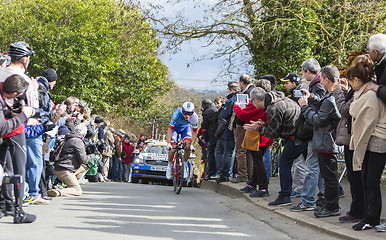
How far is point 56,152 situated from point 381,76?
697cm

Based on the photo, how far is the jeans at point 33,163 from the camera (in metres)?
8.56

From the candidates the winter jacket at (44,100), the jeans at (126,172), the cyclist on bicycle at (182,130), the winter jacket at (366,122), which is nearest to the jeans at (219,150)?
the cyclist on bicycle at (182,130)

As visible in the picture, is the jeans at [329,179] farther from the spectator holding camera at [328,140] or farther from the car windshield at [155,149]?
A: the car windshield at [155,149]

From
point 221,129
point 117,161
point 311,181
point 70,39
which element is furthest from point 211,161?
point 70,39

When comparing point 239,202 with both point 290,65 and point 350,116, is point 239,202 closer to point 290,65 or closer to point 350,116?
point 350,116

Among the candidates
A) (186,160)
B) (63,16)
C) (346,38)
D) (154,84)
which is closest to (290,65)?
(346,38)

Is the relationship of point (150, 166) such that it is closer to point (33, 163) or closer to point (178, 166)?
point (178, 166)

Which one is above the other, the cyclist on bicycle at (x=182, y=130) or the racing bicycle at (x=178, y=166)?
the cyclist on bicycle at (x=182, y=130)

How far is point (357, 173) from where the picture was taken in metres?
7.05

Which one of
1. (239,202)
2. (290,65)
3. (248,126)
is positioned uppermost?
(290,65)

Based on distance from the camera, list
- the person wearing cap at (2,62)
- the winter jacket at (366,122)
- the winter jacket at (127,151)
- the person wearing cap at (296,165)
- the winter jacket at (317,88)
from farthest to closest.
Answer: the winter jacket at (127,151) → the person wearing cap at (296,165) → the winter jacket at (317,88) → the person wearing cap at (2,62) → the winter jacket at (366,122)

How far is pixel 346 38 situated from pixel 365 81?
39.6 feet

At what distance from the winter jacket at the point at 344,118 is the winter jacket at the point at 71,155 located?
5.86 metres

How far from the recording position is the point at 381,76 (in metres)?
6.38
